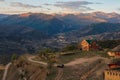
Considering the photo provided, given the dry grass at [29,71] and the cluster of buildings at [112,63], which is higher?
the cluster of buildings at [112,63]

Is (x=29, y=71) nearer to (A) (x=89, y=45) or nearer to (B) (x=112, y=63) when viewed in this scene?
(B) (x=112, y=63)

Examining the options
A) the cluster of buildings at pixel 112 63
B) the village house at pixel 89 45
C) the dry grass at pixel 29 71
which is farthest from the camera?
the village house at pixel 89 45

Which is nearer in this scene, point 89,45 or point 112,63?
point 112,63

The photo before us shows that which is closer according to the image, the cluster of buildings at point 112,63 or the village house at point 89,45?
the cluster of buildings at point 112,63

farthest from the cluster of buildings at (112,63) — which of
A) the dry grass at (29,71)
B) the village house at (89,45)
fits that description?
the dry grass at (29,71)

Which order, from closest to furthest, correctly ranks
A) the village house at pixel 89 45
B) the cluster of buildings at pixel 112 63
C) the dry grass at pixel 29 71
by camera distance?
the cluster of buildings at pixel 112 63 → the dry grass at pixel 29 71 → the village house at pixel 89 45

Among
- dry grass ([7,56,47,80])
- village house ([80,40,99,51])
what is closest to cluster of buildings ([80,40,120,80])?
village house ([80,40,99,51])

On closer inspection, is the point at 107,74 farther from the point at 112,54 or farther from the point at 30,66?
the point at 30,66

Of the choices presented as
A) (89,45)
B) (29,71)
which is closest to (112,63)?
(29,71)

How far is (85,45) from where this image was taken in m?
142

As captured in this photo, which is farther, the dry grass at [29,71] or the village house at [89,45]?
the village house at [89,45]

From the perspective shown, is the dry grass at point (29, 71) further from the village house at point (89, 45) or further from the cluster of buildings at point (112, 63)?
the village house at point (89, 45)

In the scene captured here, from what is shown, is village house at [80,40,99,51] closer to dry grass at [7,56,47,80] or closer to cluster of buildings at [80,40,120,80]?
cluster of buildings at [80,40,120,80]

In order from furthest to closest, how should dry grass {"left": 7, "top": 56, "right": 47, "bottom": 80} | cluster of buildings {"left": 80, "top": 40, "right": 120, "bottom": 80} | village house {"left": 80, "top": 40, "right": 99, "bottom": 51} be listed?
village house {"left": 80, "top": 40, "right": 99, "bottom": 51} < dry grass {"left": 7, "top": 56, "right": 47, "bottom": 80} < cluster of buildings {"left": 80, "top": 40, "right": 120, "bottom": 80}
